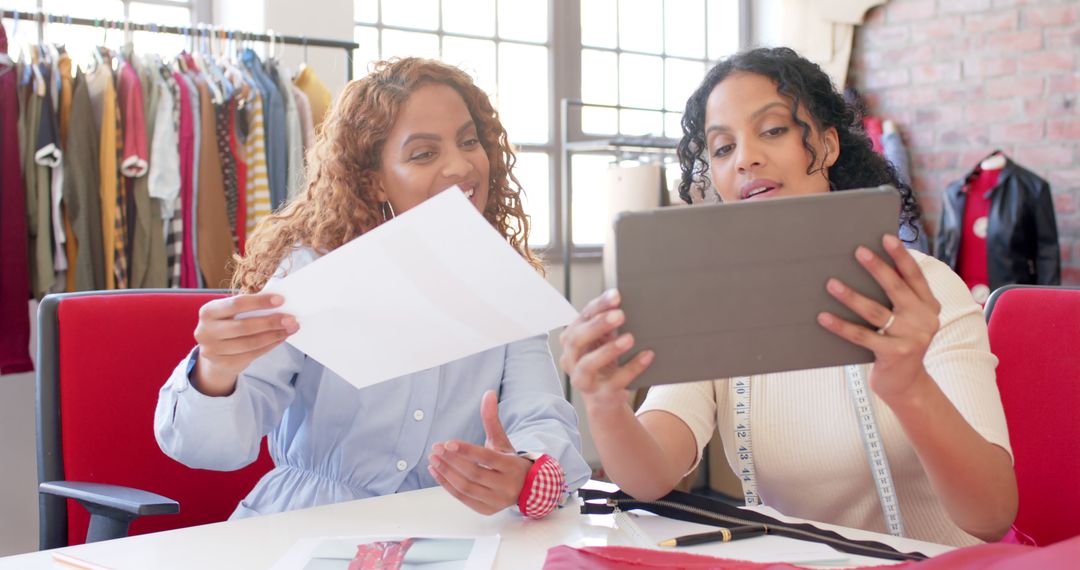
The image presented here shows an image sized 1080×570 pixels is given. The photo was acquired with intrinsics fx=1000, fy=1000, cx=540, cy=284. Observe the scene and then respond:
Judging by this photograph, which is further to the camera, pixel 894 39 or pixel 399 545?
pixel 894 39

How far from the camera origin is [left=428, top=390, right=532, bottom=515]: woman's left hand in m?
1.08

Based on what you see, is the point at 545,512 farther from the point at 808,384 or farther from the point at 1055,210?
→ the point at 1055,210

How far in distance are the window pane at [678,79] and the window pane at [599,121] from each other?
371 millimetres

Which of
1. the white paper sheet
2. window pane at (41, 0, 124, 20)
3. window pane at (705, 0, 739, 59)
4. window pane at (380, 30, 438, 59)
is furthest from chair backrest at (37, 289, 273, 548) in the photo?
window pane at (705, 0, 739, 59)

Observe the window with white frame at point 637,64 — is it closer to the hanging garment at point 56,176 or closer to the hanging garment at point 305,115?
the hanging garment at point 305,115

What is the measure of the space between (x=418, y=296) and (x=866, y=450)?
1.95 ft

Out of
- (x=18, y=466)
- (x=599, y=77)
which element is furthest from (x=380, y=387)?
(x=599, y=77)

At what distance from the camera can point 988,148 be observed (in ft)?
12.7

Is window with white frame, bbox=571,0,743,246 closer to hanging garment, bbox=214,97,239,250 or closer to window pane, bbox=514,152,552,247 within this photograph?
window pane, bbox=514,152,552,247

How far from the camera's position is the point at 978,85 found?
390cm

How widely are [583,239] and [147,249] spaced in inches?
81.5

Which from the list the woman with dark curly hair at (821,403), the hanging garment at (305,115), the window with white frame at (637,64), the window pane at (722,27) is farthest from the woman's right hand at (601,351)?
the window pane at (722,27)

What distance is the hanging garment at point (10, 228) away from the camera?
7.63 feet

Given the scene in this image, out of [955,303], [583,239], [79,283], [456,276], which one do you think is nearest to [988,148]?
[583,239]
